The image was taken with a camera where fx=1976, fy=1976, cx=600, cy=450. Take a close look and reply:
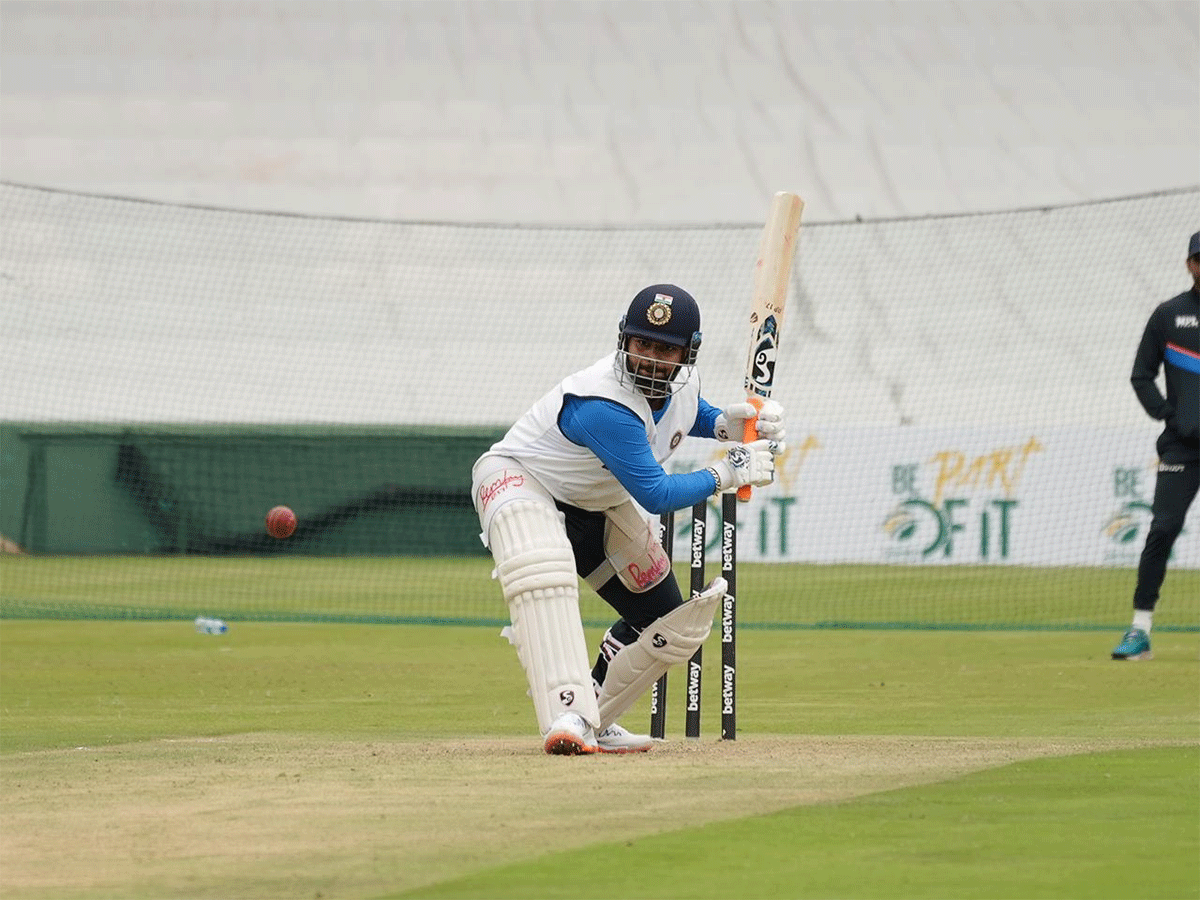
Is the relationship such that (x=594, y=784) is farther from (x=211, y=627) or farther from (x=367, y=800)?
(x=211, y=627)

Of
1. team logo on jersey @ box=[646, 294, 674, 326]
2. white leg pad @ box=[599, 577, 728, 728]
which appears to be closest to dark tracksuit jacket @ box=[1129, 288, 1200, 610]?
white leg pad @ box=[599, 577, 728, 728]

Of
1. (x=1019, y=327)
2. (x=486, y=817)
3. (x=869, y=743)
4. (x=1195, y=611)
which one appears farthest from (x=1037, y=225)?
(x=486, y=817)

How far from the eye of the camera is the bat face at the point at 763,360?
25.2 feet

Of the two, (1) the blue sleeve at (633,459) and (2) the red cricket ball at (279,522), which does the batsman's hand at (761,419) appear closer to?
(1) the blue sleeve at (633,459)

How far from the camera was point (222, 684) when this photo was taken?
10.9 m

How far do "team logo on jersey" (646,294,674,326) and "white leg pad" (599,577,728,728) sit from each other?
1024mm

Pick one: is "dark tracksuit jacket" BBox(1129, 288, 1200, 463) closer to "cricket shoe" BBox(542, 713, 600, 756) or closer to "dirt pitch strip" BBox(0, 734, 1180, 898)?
"dirt pitch strip" BBox(0, 734, 1180, 898)

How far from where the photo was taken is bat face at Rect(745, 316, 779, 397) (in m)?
7.67

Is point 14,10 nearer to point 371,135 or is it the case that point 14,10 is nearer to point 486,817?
point 371,135

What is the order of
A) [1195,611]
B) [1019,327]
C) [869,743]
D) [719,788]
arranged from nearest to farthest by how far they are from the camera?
1. [719,788]
2. [869,743]
3. [1195,611]
4. [1019,327]

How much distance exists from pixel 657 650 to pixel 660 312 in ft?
4.28

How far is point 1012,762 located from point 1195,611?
411 inches

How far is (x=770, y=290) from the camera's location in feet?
25.7

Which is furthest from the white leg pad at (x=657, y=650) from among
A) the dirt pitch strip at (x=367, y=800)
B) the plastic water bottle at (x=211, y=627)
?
the plastic water bottle at (x=211, y=627)
